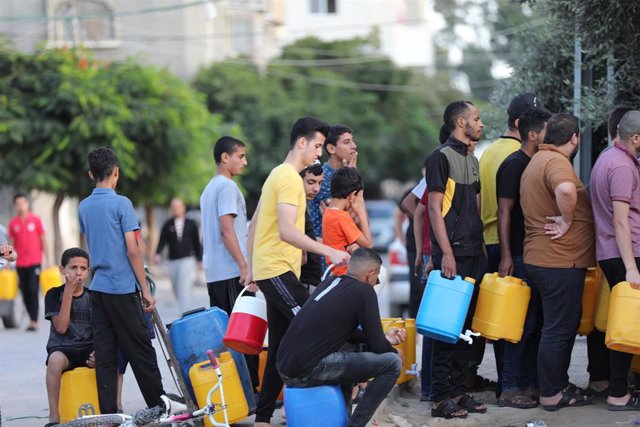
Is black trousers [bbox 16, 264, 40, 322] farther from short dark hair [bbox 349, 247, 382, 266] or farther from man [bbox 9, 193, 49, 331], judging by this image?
short dark hair [bbox 349, 247, 382, 266]

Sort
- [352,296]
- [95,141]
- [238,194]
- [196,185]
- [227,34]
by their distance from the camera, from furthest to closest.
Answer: [227,34], [196,185], [95,141], [238,194], [352,296]

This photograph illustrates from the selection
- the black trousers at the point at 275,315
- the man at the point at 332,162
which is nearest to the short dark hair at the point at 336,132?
the man at the point at 332,162

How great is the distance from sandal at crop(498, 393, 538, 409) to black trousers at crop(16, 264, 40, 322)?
9.34 m

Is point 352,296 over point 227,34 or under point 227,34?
under

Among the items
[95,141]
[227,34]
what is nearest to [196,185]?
[95,141]

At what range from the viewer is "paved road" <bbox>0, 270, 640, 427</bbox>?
795cm

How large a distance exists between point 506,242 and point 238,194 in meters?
2.08

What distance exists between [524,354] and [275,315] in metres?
2.00

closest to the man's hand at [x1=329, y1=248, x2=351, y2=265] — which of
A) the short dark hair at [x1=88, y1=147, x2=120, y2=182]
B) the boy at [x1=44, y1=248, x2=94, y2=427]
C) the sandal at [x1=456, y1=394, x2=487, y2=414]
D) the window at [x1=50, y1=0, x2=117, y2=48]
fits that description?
the sandal at [x1=456, y1=394, x2=487, y2=414]

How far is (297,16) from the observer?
55656 mm

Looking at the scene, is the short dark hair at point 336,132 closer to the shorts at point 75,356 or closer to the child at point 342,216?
the child at point 342,216

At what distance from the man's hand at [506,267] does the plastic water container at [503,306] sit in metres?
0.08

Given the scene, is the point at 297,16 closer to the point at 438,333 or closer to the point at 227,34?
the point at 227,34

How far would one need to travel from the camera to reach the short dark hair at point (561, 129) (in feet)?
26.0
